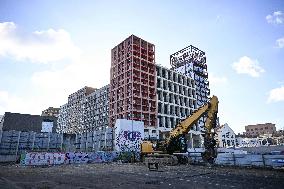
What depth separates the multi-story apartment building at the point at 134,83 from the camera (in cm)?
6606

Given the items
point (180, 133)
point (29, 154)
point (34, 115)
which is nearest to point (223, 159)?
point (180, 133)

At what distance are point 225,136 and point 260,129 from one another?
316 ft

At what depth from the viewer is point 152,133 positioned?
220 ft

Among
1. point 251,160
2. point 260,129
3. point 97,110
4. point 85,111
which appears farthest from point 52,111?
point 260,129

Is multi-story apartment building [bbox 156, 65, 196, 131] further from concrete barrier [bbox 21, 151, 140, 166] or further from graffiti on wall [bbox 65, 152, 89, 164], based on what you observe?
graffiti on wall [bbox 65, 152, 89, 164]

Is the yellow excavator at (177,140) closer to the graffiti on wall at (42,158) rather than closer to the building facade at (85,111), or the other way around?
the graffiti on wall at (42,158)

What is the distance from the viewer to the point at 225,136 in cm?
9944

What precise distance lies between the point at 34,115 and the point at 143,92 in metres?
34.2

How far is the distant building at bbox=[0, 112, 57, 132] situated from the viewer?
209 feet

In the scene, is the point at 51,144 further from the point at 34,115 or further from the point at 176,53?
the point at 176,53

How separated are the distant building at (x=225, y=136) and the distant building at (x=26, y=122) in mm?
66541

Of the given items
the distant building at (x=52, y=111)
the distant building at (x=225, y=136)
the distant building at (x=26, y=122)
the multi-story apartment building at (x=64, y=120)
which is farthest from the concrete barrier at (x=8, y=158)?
the distant building at (x=52, y=111)

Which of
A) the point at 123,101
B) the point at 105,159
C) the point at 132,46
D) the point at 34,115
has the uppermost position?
the point at 132,46

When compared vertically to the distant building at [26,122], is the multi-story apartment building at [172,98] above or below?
above
